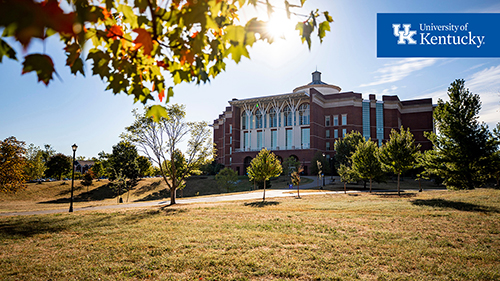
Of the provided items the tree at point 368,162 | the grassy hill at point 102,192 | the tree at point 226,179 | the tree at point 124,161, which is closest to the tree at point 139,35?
the tree at point 368,162

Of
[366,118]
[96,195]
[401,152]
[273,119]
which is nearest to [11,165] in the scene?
[401,152]

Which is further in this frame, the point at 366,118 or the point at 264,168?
the point at 366,118

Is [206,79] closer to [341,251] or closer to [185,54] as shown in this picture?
[185,54]

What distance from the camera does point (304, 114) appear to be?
67438 millimetres

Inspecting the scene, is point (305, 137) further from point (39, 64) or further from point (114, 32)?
point (39, 64)

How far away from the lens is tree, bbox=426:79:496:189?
69.3 ft

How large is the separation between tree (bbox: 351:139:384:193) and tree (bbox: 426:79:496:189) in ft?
23.6

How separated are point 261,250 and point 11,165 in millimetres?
16689

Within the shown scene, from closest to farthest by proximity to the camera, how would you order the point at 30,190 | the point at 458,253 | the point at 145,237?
the point at 458,253 → the point at 145,237 → the point at 30,190

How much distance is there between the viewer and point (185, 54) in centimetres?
307

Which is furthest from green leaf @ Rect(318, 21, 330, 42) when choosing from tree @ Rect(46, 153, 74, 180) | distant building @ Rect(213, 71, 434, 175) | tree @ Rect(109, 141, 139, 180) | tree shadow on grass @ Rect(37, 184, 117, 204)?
tree @ Rect(46, 153, 74, 180)

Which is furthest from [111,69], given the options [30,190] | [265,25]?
[30,190]

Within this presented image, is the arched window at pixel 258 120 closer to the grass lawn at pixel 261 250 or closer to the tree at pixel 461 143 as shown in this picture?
the tree at pixel 461 143

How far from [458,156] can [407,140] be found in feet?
15.3
